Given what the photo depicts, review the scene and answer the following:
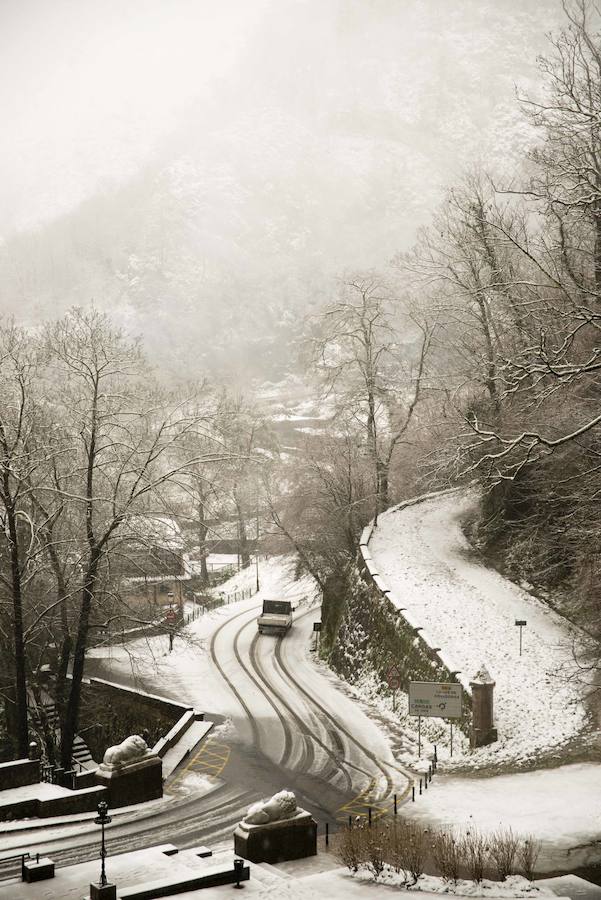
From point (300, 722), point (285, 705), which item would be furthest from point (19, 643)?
point (285, 705)

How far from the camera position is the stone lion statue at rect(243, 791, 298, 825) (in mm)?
14828

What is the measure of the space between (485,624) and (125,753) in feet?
40.8

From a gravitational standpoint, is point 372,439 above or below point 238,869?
above

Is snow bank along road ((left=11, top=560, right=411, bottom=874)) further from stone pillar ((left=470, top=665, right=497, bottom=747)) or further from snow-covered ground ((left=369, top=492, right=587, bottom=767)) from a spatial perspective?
snow-covered ground ((left=369, top=492, right=587, bottom=767))

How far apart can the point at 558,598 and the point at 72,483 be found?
17.4 meters

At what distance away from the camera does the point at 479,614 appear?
88.8 feet

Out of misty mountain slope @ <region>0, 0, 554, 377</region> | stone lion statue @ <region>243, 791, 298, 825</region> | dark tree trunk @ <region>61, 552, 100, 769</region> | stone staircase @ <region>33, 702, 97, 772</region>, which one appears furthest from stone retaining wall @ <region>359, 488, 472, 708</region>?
misty mountain slope @ <region>0, 0, 554, 377</region>

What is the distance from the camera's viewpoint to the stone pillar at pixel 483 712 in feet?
71.5

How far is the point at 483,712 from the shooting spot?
21.8m

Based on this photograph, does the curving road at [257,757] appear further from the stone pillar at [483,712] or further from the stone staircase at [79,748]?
the stone staircase at [79,748]

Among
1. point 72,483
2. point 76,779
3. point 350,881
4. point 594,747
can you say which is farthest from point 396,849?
point 72,483

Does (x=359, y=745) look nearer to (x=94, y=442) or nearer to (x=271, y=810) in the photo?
(x=271, y=810)

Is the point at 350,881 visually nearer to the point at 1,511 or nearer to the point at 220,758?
the point at 220,758

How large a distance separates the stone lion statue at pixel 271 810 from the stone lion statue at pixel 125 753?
5662mm
